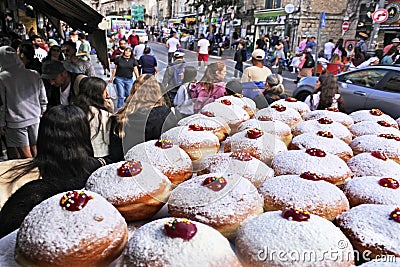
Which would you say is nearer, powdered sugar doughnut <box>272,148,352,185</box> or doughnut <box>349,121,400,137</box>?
powdered sugar doughnut <box>272,148,352,185</box>

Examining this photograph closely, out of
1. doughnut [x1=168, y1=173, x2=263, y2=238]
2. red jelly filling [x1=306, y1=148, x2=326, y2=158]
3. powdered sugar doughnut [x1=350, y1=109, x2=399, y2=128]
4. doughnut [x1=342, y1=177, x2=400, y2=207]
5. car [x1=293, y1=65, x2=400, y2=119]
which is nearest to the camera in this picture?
doughnut [x1=168, y1=173, x2=263, y2=238]

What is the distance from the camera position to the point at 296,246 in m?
1.16

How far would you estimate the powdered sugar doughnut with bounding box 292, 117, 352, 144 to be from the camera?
2.59 m

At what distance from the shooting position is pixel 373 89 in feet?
21.4

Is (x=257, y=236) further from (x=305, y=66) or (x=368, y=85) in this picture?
(x=305, y=66)

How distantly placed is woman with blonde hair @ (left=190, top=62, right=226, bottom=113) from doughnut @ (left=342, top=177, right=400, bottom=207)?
2247mm

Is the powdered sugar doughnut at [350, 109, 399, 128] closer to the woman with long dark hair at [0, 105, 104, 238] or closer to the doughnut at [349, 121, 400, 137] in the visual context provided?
the doughnut at [349, 121, 400, 137]

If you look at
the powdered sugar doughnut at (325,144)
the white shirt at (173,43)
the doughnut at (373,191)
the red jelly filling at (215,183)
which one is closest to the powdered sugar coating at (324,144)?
the powdered sugar doughnut at (325,144)

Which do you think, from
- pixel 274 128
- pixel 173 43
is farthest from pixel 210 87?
pixel 173 43

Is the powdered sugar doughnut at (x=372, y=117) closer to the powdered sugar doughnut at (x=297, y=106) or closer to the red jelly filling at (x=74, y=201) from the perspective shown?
the powdered sugar doughnut at (x=297, y=106)

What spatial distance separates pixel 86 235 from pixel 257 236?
63 centimetres

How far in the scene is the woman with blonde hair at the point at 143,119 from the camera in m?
2.82

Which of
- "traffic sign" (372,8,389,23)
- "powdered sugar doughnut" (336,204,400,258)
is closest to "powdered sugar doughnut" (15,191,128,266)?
"powdered sugar doughnut" (336,204,400,258)

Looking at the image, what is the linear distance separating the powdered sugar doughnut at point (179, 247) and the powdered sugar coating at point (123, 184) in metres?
0.30
